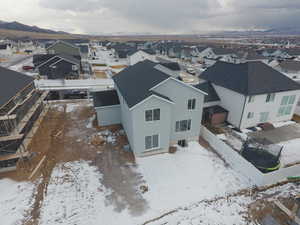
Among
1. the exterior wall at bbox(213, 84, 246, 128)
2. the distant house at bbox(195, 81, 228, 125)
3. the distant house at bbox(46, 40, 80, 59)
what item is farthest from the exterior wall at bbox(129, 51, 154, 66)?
the exterior wall at bbox(213, 84, 246, 128)

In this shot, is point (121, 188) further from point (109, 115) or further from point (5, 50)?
point (5, 50)

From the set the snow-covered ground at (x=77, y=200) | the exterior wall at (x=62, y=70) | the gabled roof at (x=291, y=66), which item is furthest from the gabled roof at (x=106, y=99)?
the gabled roof at (x=291, y=66)

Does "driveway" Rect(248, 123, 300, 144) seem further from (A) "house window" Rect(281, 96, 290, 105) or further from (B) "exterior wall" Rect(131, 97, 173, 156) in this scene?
(B) "exterior wall" Rect(131, 97, 173, 156)

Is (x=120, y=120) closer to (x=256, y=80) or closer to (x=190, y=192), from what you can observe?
(x=190, y=192)

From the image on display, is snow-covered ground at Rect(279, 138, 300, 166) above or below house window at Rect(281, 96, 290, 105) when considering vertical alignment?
→ below

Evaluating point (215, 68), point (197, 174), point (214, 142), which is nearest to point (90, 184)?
point (197, 174)

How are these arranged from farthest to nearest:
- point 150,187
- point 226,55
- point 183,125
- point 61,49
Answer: point 226,55
point 61,49
point 183,125
point 150,187

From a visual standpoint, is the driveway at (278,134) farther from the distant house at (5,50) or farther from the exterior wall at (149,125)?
the distant house at (5,50)

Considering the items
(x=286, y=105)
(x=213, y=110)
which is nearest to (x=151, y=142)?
(x=213, y=110)
